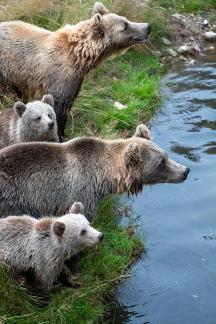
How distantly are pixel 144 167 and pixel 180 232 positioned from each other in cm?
138

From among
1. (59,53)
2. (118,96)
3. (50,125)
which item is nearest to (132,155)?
(50,125)

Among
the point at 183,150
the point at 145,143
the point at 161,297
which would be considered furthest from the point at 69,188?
the point at 183,150

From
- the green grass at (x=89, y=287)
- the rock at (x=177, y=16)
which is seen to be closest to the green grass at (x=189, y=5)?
the rock at (x=177, y=16)

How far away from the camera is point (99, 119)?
36.2 ft

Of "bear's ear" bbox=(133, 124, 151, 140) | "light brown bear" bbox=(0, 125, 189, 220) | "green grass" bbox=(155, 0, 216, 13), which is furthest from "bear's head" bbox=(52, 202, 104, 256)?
"green grass" bbox=(155, 0, 216, 13)

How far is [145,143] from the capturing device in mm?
7617

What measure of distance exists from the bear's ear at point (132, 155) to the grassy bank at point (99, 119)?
1.09m

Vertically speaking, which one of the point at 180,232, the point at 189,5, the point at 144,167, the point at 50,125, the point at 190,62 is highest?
the point at 144,167

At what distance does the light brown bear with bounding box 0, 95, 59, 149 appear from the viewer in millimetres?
8836

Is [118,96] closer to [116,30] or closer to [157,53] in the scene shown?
[116,30]

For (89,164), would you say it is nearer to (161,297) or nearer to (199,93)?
(161,297)

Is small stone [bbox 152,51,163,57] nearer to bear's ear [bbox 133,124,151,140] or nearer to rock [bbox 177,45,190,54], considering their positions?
rock [bbox 177,45,190,54]

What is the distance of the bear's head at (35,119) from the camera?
881 cm

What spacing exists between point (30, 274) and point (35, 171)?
1089 millimetres
